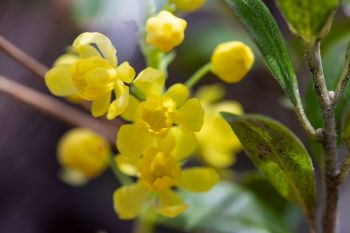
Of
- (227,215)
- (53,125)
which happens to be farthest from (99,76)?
(53,125)

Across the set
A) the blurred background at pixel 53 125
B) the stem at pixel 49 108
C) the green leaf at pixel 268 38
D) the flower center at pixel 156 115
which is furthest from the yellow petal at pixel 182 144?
the blurred background at pixel 53 125

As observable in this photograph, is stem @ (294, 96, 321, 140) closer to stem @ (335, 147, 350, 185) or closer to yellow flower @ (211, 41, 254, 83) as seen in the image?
stem @ (335, 147, 350, 185)

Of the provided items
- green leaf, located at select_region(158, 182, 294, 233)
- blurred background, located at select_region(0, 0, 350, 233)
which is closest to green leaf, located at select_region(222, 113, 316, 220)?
green leaf, located at select_region(158, 182, 294, 233)

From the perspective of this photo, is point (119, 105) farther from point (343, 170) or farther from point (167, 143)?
point (343, 170)

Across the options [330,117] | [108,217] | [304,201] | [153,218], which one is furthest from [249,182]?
[108,217]

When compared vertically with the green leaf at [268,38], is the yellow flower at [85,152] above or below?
below

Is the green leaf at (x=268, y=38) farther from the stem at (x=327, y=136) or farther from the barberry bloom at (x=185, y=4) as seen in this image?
the barberry bloom at (x=185, y=4)

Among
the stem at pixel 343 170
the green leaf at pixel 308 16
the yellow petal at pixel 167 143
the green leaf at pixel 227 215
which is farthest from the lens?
the green leaf at pixel 227 215

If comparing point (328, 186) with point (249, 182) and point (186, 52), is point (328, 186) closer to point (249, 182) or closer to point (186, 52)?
point (249, 182)

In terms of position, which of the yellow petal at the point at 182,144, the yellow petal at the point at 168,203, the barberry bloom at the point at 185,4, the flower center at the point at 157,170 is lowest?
the yellow petal at the point at 168,203
